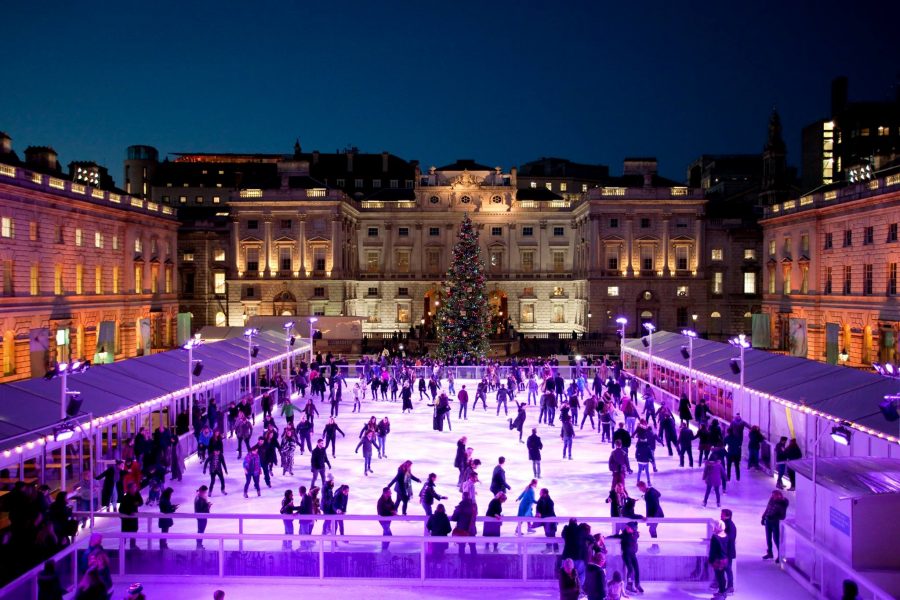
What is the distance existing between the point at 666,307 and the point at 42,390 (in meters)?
52.0

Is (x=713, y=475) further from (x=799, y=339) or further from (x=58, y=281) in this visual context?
(x=58, y=281)

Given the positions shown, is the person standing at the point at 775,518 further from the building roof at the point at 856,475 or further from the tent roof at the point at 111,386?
the tent roof at the point at 111,386

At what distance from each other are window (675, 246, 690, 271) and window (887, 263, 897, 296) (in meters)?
22.6

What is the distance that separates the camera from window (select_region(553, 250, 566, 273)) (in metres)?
68.4

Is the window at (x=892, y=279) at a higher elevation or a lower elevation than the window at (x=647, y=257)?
lower

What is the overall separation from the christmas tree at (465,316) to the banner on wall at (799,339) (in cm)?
1696

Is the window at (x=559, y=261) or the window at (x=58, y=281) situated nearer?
the window at (x=58, y=281)

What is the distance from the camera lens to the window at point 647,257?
6312 cm

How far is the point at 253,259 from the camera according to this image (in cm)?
6397

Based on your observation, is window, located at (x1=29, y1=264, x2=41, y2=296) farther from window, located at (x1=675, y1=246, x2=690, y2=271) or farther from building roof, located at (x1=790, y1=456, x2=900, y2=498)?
window, located at (x1=675, y1=246, x2=690, y2=271)

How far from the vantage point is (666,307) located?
6247cm

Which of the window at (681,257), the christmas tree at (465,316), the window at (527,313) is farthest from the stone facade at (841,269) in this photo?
the window at (527,313)

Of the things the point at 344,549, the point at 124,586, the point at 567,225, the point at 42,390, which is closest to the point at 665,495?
the point at 344,549

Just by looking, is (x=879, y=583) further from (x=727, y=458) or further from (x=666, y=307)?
(x=666, y=307)
